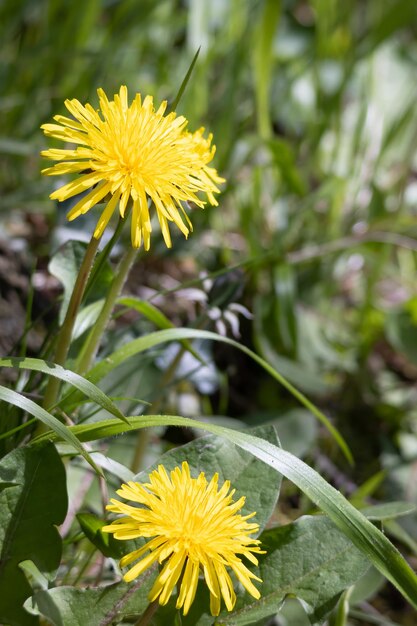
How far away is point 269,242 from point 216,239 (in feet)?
0.45

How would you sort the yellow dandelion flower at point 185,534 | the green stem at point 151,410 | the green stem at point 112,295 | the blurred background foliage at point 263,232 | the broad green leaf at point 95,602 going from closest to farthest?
the yellow dandelion flower at point 185,534 < the broad green leaf at point 95,602 < the green stem at point 112,295 < the green stem at point 151,410 < the blurred background foliage at point 263,232

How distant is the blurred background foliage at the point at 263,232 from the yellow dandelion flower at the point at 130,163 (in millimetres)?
662

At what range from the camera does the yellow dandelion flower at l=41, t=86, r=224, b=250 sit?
2.48 feet

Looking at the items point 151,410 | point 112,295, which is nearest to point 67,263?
point 112,295

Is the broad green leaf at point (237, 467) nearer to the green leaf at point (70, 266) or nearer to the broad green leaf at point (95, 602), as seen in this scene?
the broad green leaf at point (95, 602)

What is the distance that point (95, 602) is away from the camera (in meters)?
0.83

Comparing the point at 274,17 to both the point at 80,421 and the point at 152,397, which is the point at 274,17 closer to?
the point at 152,397

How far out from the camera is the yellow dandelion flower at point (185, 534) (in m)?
0.68

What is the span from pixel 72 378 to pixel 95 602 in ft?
0.75

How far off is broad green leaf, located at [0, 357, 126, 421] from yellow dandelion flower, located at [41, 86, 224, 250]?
5.5 inches

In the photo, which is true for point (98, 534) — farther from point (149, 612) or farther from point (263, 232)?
point (263, 232)

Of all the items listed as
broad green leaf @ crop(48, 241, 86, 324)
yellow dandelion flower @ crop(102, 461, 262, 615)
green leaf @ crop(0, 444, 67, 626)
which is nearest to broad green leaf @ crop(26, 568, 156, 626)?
green leaf @ crop(0, 444, 67, 626)

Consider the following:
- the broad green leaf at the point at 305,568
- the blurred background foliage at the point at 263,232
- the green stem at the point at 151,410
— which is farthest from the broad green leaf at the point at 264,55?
the broad green leaf at the point at 305,568

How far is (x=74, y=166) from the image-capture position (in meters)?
0.76
